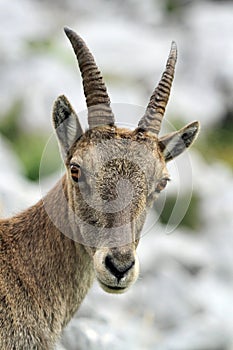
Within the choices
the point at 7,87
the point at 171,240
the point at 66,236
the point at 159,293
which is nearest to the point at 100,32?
the point at 7,87

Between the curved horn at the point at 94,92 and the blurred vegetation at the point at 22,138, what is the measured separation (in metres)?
18.6

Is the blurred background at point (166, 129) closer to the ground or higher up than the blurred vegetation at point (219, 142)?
higher up

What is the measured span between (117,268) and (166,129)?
19511 mm

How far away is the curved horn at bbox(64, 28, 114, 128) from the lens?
10758 mm

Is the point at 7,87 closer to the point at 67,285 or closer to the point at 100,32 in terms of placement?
the point at 100,32

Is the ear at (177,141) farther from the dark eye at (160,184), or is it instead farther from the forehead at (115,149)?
the dark eye at (160,184)

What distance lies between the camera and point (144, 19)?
46.0m

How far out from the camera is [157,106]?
11.0m

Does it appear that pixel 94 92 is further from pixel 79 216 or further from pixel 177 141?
pixel 79 216

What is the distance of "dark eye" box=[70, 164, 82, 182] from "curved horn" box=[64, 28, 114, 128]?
672 mm

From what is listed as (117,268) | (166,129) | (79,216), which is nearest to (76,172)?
(79,216)

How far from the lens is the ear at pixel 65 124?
10742mm

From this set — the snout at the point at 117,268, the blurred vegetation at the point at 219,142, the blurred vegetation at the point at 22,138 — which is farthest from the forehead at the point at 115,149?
the blurred vegetation at the point at 219,142

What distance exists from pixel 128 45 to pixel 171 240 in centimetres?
1828
